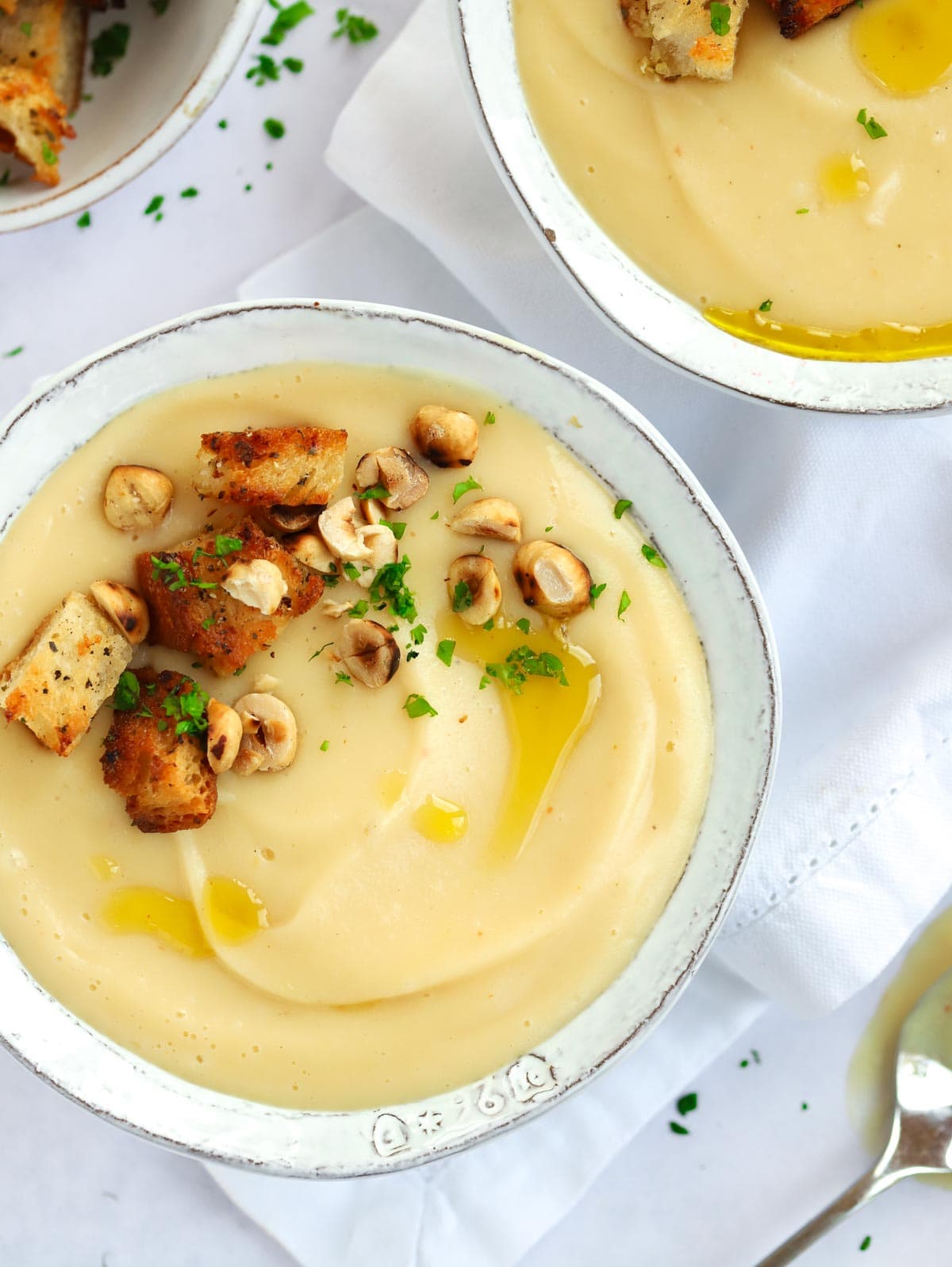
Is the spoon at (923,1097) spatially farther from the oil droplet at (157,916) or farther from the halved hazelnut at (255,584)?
the halved hazelnut at (255,584)

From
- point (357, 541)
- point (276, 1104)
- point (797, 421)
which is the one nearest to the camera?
point (357, 541)

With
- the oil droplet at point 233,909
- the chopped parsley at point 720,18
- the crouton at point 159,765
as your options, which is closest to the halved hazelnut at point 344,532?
the crouton at point 159,765

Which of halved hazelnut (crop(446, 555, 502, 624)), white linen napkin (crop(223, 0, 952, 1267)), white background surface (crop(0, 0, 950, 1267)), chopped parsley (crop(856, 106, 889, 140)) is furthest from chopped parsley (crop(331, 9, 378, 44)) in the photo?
halved hazelnut (crop(446, 555, 502, 624))

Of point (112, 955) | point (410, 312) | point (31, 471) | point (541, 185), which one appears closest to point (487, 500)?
point (410, 312)

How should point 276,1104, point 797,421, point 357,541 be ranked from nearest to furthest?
1. point 357,541
2. point 276,1104
3. point 797,421

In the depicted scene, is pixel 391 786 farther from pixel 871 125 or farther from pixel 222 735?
pixel 871 125

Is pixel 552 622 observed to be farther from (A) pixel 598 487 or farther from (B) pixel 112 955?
(B) pixel 112 955

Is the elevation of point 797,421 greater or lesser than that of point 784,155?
lesser

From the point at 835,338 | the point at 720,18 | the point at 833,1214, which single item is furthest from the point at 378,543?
the point at 833,1214
